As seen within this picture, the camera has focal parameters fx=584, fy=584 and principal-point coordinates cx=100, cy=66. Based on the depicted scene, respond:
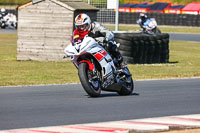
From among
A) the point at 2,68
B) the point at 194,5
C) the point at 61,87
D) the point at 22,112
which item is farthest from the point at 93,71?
the point at 194,5

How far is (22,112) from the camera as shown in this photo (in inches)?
309

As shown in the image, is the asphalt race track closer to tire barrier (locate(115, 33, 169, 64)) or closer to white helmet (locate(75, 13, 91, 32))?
white helmet (locate(75, 13, 91, 32))

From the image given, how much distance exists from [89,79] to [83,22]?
966mm

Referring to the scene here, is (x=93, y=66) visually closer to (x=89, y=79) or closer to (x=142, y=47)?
(x=89, y=79)

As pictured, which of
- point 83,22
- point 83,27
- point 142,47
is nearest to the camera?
point 83,22

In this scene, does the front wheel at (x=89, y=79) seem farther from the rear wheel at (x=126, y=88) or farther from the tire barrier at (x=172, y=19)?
the tire barrier at (x=172, y=19)

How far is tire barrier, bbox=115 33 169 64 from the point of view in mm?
17719

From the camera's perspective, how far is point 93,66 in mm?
→ 9164

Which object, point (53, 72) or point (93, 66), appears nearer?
point (93, 66)

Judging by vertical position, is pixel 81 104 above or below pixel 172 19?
above

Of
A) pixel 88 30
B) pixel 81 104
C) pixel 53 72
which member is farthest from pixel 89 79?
pixel 53 72

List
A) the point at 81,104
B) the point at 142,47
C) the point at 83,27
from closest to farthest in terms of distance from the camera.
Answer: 1. the point at 81,104
2. the point at 83,27
3. the point at 142,47

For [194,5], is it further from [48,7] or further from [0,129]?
[0,129]

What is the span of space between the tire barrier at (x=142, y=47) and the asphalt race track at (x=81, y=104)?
19.2ft
